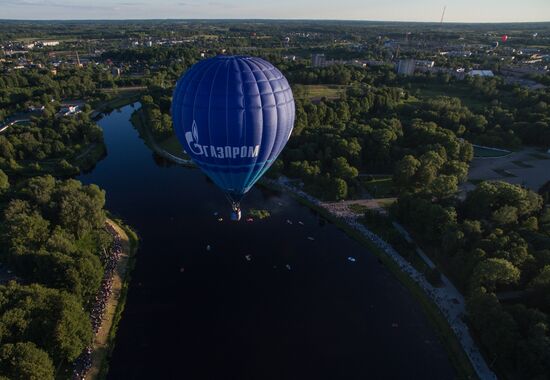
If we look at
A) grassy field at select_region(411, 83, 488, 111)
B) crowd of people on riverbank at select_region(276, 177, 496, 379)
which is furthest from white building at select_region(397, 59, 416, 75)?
crowd of people on riverbank at select_region(276, 177, 496, 379)

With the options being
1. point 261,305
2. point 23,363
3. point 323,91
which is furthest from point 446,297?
point 323,91

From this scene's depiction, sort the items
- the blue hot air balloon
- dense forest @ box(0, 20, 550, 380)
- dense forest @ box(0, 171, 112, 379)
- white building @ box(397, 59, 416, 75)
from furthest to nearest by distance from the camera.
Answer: white building @ box(397, 59, 416, 75) → dense forest @ box(0, 20, 550, 380) → the blue hot air balloon → dense forest @ box(0, 171, 112, 379)

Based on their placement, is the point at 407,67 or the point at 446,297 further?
the point at 407,67

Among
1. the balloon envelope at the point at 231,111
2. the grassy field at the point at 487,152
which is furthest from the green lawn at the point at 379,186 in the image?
the balloon envelope at the point at 231,111

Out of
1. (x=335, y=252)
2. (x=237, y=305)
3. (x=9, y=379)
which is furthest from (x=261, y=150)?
(x=9, y=379)

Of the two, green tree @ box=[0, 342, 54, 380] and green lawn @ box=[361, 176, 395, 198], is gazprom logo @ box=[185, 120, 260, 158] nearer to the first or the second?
green tree @ box=[0, 342, 54, 380]

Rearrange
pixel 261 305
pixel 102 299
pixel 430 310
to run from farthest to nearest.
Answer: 1. pixel 261 305
2. pixel 430 310
3. pixel 102 299

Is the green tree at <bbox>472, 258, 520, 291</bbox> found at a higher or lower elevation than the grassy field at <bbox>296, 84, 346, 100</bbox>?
lower

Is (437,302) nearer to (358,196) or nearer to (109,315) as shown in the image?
(358,196)
